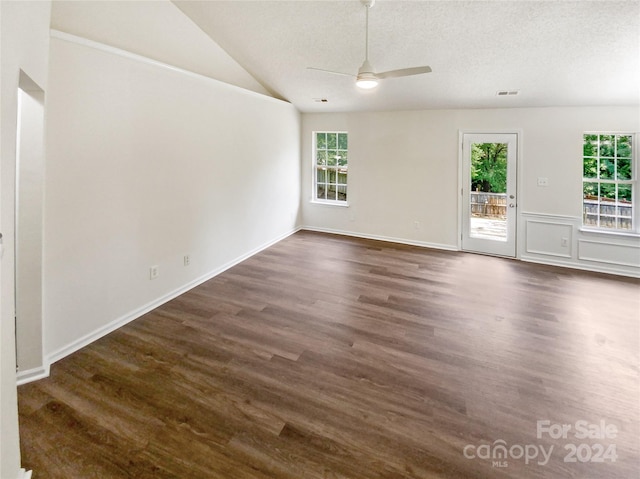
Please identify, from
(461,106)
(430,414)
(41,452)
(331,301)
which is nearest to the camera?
(41,452)

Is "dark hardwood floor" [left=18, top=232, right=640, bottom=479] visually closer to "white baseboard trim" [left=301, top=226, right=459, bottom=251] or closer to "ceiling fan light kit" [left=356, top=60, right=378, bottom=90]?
"white baseboard trim" [left=301, top=226, right=459, bottom=251]

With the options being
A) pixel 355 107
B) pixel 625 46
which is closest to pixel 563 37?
→ pixel 625 46

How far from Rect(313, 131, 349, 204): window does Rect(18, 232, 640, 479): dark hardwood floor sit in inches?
126

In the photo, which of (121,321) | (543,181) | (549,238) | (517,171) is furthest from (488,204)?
(121,321)

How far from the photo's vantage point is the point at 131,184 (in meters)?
3.27

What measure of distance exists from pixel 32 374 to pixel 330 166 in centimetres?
560

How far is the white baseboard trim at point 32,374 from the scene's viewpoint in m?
2.43

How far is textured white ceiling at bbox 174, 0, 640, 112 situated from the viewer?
3.15m

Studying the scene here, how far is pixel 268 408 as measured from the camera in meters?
2.21

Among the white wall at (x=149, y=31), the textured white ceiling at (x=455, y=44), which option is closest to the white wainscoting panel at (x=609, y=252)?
the textured white ceiling at (x=455, y=44)

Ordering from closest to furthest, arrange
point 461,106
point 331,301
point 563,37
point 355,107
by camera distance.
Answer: point 563,37 < point 331,301 < point 461,106 < point 355,107

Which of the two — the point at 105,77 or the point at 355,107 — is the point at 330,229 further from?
the point at 105,77

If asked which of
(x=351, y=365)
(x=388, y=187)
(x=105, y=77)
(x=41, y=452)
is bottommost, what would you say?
(x=41, y=452)

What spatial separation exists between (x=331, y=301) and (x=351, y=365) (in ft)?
3.94
